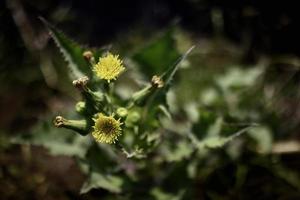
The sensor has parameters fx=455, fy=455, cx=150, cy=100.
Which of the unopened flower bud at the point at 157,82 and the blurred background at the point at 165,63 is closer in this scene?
the unopened flower bud at the point at 157,82

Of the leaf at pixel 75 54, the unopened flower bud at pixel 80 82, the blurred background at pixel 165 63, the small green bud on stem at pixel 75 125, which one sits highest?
the blurred background at pixel 165 63

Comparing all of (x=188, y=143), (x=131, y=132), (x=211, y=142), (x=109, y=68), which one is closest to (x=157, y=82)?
(x=109, y=68)

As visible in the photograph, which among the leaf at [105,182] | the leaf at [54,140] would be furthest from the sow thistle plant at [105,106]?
the leaf at [54,140]

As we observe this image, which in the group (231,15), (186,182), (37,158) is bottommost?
(186,182)

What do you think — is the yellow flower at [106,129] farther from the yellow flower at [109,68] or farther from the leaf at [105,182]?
the leaf at [105,182]

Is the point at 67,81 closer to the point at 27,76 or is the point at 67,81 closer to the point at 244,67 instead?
the point at 27,76

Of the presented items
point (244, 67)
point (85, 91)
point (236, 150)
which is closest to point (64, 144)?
point (85, 91)

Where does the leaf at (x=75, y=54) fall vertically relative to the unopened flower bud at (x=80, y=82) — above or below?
above
